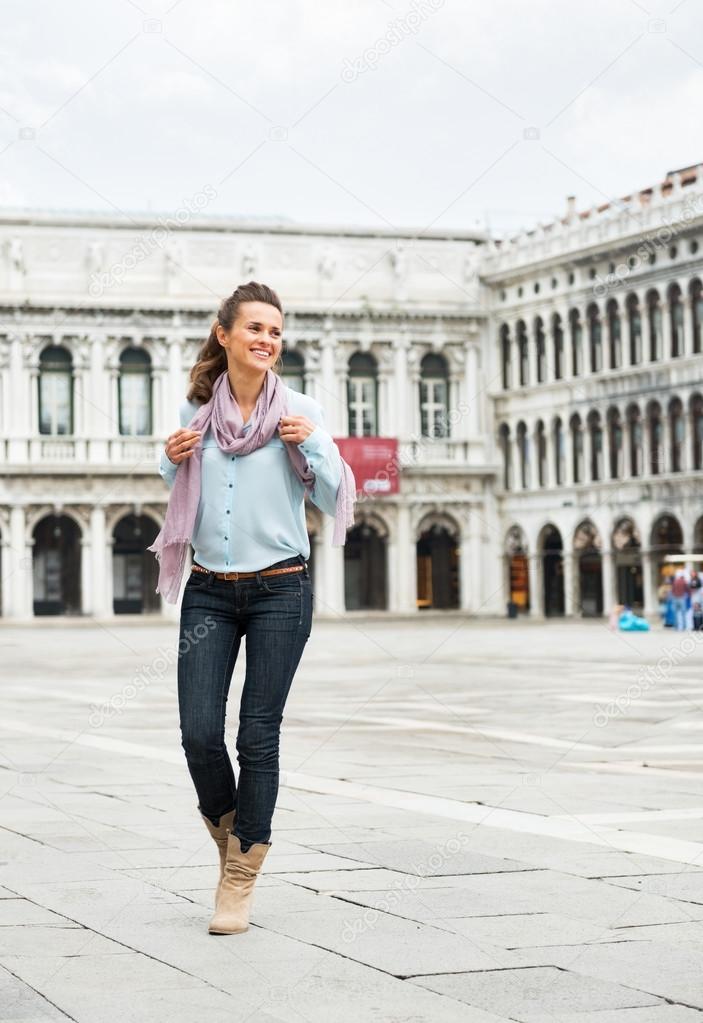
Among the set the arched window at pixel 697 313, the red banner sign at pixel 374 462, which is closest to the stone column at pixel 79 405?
the red banner sign at pixel 374 462

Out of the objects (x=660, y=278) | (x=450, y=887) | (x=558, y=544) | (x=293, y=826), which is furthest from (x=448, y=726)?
(x=558, y=544)

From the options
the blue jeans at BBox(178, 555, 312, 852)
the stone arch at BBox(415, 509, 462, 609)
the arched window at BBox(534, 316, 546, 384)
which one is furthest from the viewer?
the stone arch at BBox(415, 509, 462, 609)

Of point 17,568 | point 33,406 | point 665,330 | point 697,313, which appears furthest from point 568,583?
point 33,406

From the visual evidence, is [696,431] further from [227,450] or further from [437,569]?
[227,450]

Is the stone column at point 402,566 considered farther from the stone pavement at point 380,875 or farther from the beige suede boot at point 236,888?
the beige suede boot at point 236,888

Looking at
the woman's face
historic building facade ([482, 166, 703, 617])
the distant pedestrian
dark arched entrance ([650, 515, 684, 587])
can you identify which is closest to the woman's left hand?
the woman's face

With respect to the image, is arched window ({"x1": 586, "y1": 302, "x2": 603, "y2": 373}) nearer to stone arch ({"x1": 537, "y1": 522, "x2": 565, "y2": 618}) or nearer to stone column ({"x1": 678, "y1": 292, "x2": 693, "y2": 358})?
stone column ({"x1": 678, "y1": 292, "x2": 693, "y2": 358})

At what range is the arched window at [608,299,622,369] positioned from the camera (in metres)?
53.3

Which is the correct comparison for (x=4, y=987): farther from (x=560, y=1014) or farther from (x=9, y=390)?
(x=9, y=390)

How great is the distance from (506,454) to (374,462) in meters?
5.04

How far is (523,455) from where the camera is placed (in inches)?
2307

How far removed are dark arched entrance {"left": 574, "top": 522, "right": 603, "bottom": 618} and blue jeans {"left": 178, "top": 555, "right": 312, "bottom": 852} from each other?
48.3 meters

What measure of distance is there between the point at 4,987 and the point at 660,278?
48.2 metres

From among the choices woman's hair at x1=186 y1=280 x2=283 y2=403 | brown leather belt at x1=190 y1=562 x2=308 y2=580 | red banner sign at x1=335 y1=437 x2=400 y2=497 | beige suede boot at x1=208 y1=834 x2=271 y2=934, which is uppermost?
red banner sign at x1=335 y1=437 x2=400 y2=497
